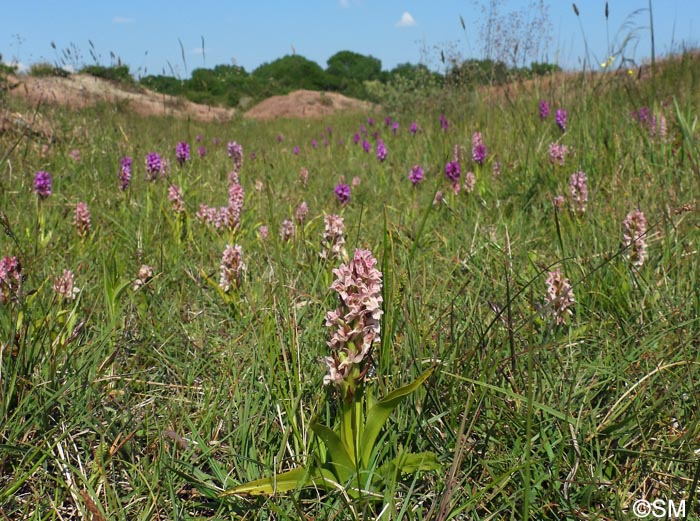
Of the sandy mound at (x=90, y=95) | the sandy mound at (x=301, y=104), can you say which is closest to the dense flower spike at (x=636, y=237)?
the sandy mound at (x=90, y=95)

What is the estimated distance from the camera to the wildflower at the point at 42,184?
→ 11.5 feet

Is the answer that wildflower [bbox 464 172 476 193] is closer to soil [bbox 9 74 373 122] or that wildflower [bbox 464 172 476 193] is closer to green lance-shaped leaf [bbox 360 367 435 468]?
green lance-shaped leaf [bbox 360 367 435 468]

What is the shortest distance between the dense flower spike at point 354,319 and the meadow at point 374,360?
0.01m

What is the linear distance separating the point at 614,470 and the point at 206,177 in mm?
4611

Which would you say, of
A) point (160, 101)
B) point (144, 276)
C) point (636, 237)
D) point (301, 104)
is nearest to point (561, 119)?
point (636, 237)

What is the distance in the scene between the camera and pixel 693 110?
4883mm

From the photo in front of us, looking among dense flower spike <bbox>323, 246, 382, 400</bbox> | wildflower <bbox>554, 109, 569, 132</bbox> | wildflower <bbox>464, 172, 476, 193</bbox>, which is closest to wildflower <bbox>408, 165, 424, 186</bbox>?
wildflower <bbox>464, 172, 476, 193</bbox>

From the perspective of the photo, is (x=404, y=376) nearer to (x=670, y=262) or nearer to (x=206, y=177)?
(x=670, y=262)

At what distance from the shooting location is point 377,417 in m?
1.32


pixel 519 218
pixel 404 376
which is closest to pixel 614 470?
pixel 404 376

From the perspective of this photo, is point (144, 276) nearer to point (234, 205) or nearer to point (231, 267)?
point (231, 267)

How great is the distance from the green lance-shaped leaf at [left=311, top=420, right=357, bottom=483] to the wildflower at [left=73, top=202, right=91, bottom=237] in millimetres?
2406

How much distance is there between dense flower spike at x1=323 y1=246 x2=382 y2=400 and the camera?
48.7 inches

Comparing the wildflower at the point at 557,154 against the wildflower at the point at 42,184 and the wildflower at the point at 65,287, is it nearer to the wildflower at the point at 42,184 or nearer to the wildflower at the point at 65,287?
the wildflower at the point at 65,287
